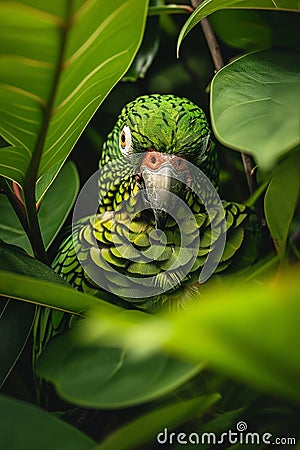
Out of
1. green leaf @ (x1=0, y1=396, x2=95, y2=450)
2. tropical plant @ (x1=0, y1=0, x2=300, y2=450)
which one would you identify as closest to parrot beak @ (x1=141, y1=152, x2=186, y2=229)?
tropical plant @ (x1=0, y1=0, x2=300, y2=450)

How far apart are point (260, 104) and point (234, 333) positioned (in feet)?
0.82

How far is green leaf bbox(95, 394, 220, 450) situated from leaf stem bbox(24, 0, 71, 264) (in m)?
0.23

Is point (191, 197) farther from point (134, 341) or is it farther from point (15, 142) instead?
point (134, 341)

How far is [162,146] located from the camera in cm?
75

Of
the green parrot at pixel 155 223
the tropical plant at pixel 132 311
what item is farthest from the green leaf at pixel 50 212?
the tropical plant at pixel 132 311

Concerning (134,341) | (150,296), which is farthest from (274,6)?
(134,341)

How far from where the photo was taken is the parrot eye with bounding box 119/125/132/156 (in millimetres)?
787

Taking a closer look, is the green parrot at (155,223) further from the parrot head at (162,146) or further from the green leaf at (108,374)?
the green leaf at (108,374)

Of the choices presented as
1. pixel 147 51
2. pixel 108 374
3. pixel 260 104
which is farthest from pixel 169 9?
Answer: pixel 108 374

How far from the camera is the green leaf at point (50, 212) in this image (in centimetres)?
81

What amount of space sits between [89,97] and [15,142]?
0.08m

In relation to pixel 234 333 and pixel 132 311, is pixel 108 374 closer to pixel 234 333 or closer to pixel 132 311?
pixel 132 311

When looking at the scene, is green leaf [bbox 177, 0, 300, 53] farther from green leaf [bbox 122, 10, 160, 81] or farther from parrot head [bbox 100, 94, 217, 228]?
green leaf [bbox 122, 10, 160, 81]

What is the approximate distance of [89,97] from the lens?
0.55 m
